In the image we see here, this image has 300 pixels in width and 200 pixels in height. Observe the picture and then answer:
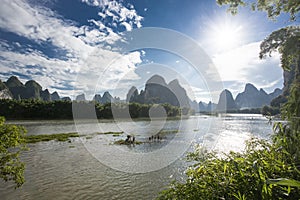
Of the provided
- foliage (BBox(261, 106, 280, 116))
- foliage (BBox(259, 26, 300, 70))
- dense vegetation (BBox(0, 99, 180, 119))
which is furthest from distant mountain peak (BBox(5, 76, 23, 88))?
foliage (BBox(259, 26, 300, 70))

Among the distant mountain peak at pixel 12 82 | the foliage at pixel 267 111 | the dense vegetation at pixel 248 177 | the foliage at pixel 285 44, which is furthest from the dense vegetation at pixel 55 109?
the distant mountain peak at pixel 12 82

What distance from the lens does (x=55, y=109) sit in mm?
60969

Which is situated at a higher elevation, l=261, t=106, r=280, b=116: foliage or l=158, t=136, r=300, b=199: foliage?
l=261, t=106, r=280, b=116: foliage

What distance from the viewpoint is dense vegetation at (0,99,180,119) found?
5647 centimetres

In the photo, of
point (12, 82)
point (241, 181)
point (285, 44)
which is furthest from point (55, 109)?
point (12, 82)

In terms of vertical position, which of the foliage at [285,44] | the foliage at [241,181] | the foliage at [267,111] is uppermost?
the foliage at [285,44]

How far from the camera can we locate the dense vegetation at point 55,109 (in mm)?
56469

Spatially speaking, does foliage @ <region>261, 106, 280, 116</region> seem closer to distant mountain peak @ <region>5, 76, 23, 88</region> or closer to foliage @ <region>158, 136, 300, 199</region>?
foliage @ <region>158, 136, 300, 199</region>

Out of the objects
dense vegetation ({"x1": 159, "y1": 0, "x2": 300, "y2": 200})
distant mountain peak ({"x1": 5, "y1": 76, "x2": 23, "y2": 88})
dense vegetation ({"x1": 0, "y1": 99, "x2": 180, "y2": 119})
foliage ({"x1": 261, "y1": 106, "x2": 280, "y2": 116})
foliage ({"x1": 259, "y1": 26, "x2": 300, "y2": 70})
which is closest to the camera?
dense vegetation ({"x1": 159, "y1": 0, "x2": 300, "y2": 200})

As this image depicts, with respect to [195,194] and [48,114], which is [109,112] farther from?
[195,194]

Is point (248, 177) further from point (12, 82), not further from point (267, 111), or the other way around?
point (12, 82)

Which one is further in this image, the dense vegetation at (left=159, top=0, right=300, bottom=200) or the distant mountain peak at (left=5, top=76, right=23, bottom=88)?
the distant mountain peak at (left=5, top=76, right=23, bottom=88)

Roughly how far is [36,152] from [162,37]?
12695 millimetres

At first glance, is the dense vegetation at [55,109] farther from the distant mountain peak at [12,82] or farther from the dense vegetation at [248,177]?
the distant mountain peak at [12,82]
